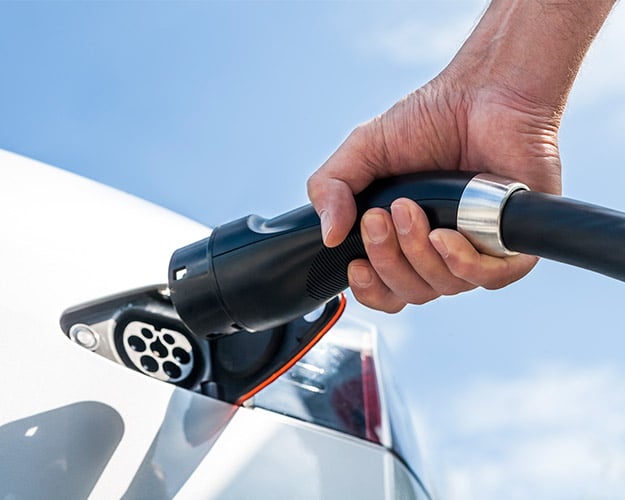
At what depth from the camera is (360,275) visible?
3.83 feet

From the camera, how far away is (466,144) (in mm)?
1277

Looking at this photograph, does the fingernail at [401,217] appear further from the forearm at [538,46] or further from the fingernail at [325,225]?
the forearm at [538,46]

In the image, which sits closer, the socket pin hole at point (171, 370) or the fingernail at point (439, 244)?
the fingernail at point (439, 244)

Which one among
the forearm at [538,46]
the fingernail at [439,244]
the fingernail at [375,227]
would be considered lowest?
the fingernail at [439,244]

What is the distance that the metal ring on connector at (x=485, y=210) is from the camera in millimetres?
916

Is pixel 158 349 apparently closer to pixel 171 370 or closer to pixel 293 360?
pixel 171 370

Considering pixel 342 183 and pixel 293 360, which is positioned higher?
pixel 342 183

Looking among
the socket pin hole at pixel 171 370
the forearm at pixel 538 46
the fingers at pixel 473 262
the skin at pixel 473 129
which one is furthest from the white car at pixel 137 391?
the forearm at pixel 538 46

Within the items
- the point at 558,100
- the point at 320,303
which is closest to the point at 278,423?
the point at 320,303

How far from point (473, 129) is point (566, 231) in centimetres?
45

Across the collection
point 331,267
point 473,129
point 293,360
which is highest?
point 473,129

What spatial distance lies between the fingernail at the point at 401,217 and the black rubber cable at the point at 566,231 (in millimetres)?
141

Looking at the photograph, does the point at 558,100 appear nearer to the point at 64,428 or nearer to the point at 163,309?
the point at 163,309

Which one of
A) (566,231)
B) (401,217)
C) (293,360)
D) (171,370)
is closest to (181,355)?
(171,370)
